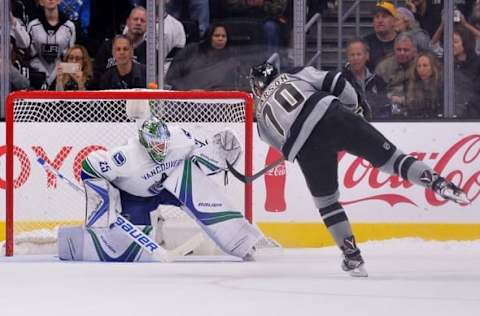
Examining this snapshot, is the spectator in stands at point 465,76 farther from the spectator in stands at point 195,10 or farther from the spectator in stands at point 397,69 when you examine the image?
the spectator in stands at point 195,10

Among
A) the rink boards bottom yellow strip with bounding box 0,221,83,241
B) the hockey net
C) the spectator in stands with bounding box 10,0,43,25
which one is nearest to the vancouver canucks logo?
the hockey net

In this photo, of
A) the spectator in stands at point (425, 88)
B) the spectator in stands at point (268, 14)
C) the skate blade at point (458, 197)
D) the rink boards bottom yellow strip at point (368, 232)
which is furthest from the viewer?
the spectator in stands at point (268, 14)

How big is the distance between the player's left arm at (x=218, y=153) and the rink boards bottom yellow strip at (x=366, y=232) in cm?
63

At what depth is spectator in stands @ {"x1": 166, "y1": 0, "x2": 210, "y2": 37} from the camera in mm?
6980

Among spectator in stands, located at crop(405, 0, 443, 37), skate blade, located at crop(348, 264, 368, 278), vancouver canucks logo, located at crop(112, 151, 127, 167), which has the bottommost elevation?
skate blade, located at crop(348, 264, 368, 278)

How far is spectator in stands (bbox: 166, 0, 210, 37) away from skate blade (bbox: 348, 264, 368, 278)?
2431 mm

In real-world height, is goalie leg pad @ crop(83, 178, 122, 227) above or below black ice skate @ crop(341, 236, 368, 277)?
above

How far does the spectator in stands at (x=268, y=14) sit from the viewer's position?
689cm

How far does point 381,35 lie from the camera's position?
270 inches

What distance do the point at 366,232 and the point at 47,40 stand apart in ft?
7.11

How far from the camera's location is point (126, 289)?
173 inches

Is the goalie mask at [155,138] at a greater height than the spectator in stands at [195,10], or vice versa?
the spectator in stands at [195,10]

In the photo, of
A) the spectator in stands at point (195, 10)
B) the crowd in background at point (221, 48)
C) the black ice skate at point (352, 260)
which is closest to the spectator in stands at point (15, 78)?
the crowd in background at point (221, 48)

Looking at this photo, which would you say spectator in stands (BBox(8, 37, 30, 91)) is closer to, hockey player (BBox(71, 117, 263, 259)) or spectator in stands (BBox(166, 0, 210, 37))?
spectator in stands (BBox(166, 0, 210, 37))
